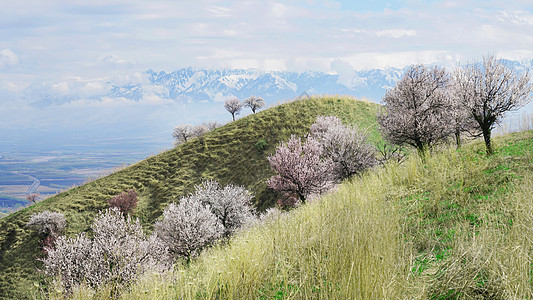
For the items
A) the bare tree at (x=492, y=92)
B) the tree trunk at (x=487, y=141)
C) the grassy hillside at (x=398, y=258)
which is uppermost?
the bare tree at (x=492, y=92)

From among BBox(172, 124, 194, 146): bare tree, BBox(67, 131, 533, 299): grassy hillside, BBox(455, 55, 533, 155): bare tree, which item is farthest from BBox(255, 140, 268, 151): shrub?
BBox(172, 124, 194, 146): bare tree

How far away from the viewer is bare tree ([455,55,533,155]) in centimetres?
1309

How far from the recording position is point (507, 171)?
8.41 metres

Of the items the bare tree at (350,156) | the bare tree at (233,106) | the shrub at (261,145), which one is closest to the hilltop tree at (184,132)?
the bare tree at (233,106)

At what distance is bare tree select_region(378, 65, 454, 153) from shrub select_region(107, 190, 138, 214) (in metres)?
34.3

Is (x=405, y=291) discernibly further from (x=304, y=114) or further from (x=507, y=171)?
(x=304, y=114)

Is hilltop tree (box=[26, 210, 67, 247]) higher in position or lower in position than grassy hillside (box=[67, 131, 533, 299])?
lower

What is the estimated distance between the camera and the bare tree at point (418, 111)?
18859mm

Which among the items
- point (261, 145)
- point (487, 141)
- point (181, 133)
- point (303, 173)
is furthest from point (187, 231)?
point (181, 133)

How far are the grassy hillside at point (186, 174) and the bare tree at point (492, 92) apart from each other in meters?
24.8

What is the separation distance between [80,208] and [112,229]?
23.6 meters

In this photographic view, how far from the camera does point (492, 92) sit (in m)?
13.2

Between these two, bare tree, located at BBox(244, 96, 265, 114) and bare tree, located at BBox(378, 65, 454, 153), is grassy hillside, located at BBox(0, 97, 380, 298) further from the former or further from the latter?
bare tree, located at BBox(244, 96, 265, 114)

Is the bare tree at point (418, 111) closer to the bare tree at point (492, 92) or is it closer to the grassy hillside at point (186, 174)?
the bare tree at point (492, 92)
